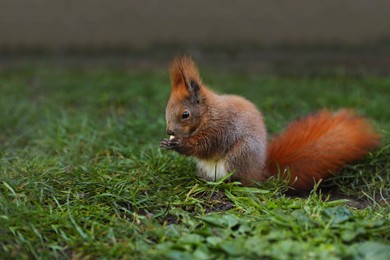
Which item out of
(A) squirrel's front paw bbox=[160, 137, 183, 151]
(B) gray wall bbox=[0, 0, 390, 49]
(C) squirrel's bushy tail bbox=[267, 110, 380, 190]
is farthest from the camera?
(B) gray wall bbox=[0, 0, 390, 49]

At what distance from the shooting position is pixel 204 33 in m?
5.55

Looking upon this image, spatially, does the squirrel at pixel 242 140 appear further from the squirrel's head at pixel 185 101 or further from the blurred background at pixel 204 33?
the blurred background at pixel 204 33

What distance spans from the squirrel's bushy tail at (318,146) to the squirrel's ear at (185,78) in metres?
0.50

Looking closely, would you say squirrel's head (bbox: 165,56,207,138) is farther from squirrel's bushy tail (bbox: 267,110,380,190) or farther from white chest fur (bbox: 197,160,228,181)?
squirrel's bushy tail (bbox: 267,110,380,190)

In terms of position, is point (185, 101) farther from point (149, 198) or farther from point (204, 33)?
point (204, 33)

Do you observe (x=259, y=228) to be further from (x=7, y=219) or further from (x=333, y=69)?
(x=333, y=69)

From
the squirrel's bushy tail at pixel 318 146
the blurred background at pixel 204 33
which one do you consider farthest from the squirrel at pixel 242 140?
the blurred background at pixel 204 33

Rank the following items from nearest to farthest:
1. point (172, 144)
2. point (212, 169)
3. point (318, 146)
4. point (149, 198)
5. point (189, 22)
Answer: point (149, 198) < point (172, 144) < point (212, 169) < point (318, 146) < point (189, 22)

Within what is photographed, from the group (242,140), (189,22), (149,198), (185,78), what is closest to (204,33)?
(189,22)

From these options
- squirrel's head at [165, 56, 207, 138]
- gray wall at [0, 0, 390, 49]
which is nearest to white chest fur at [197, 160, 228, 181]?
squirrel's head at [165, 56, 207, 138]

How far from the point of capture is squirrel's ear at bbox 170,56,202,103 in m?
2.79

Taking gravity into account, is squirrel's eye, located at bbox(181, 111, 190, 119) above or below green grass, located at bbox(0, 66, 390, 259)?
above

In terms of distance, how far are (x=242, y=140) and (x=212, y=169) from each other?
199 mm

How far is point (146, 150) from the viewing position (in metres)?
3.32
